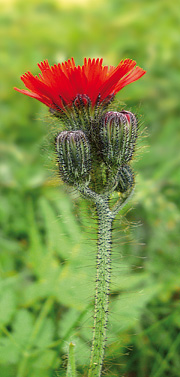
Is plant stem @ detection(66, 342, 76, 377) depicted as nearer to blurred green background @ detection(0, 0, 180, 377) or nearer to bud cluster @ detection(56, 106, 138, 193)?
blurred green background @ detection(0, 0, 180, 377)

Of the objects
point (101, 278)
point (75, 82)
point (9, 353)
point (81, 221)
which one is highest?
point (75, 82)

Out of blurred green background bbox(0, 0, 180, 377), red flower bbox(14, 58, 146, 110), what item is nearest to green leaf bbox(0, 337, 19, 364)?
blurred green background bbox(0, 0, 180, 377)

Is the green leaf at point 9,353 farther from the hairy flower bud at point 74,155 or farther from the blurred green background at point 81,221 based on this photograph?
the hairy flower bud at point 74,155

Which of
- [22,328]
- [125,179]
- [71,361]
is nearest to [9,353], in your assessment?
[22,328]

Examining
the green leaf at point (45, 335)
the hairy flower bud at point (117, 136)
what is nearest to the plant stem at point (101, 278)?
the hairy flower bud at point (117, 136)

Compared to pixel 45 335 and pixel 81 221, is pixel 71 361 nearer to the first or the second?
pixel 45 335

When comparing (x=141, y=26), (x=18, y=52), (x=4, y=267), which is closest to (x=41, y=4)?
(x=18, y=52)

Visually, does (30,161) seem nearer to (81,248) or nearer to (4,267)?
(4,267)
